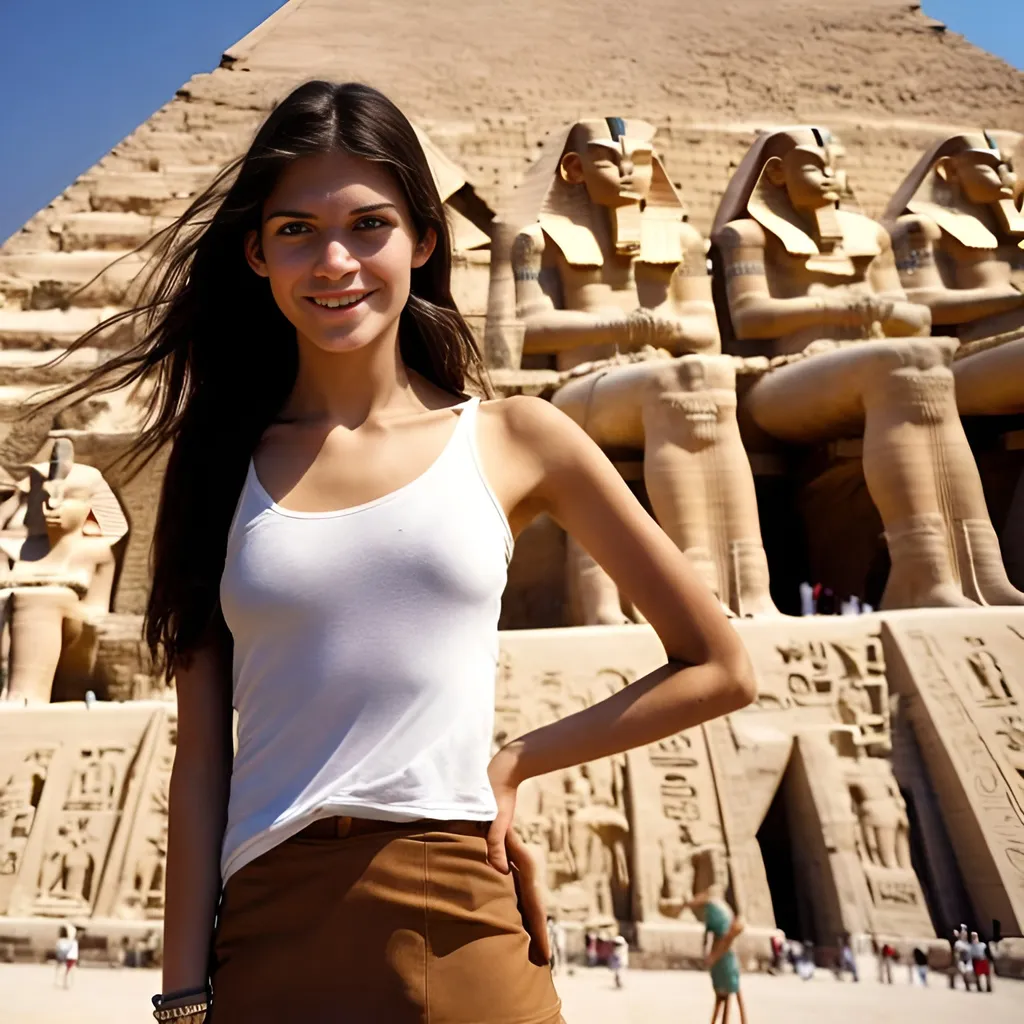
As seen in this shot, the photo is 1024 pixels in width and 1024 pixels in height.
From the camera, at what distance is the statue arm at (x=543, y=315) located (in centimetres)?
909

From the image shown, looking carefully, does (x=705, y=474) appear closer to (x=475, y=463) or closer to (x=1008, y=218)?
(x=1008, y=218)

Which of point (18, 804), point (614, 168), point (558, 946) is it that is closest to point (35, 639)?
point (18, 804)

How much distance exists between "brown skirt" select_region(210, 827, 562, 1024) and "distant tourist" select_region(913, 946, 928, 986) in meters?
4.23

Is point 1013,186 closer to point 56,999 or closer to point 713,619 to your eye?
point 56,999

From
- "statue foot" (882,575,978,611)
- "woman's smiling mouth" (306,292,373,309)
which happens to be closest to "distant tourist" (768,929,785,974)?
"statue foot" (882,575,978,611)

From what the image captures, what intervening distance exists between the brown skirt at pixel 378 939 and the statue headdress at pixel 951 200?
1039 centimetres

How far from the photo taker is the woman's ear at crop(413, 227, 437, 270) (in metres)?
1.51

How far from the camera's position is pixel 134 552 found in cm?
779

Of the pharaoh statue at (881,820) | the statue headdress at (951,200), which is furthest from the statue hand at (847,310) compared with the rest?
the pharaoh statue at (881,820)

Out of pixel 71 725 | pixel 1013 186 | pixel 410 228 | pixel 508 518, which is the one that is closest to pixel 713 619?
pixel 508 518

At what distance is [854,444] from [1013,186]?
428 centimetres

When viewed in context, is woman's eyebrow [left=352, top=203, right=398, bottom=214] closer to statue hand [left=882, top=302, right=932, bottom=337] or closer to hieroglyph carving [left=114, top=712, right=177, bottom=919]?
hieroglyph carving [left=114, top=712, right=177, bottom=919]

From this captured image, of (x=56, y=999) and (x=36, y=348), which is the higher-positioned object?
(x=36, y=348)

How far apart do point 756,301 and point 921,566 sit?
3011mm
